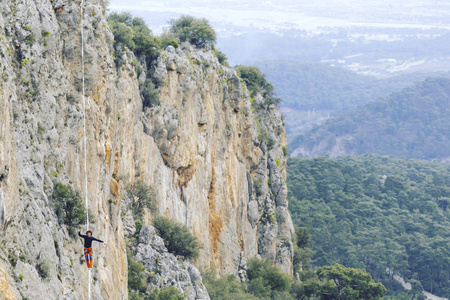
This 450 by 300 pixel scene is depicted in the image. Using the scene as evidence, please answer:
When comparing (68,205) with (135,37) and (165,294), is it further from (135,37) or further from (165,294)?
(135,37)

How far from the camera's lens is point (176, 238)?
32781mm

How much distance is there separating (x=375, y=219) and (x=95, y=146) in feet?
287

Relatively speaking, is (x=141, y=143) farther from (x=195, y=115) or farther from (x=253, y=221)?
(x=253, y=221)

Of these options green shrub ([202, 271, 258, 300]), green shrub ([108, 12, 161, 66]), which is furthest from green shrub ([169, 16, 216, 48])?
green shrub ([202, 271, 258, 300])

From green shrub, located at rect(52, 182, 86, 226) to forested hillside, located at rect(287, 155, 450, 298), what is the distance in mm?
74117

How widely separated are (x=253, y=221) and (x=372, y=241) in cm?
4908

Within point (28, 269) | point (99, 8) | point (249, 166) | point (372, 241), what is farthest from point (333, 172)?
point (28, 269)

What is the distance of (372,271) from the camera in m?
93.9

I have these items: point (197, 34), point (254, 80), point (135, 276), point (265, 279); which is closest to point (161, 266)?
point (135, 276)

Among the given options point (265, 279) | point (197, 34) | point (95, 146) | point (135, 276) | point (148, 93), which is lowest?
point (265, 279)

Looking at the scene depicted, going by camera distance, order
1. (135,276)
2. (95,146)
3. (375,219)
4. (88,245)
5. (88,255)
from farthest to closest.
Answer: (375,219) → (135,276) → (95,146) → (88,255) → (88,245)

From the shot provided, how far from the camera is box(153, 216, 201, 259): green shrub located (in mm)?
32438

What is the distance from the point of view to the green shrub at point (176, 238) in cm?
3244

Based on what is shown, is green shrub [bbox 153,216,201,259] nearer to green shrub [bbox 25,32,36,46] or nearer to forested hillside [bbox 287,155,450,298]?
green shrub [bbox 25,32,36,46]
